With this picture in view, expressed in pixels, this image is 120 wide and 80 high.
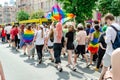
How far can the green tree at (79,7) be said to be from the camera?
65.4 feet

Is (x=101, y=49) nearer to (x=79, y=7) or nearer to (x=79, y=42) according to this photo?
(x=79, y=42)

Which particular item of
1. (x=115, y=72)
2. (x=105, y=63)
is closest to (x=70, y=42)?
(x=105, y=63)

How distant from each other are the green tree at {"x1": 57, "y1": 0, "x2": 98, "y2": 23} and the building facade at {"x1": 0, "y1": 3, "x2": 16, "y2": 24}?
155 metres

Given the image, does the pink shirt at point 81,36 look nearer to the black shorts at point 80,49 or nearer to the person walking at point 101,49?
the black shorts at point 80,49

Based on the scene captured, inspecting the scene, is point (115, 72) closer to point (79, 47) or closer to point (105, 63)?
point (105, 63)

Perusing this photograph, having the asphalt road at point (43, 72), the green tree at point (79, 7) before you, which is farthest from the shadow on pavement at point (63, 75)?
the green tree at point (79, 7)

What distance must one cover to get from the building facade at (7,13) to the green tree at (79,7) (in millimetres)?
155318

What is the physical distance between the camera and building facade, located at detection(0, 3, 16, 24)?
175 meters

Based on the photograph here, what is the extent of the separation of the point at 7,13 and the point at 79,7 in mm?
162536

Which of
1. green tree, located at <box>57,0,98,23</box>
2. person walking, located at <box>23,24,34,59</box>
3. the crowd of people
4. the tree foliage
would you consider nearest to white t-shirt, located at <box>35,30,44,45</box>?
the crowd of people

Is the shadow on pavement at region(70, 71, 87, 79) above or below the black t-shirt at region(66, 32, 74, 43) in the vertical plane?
below

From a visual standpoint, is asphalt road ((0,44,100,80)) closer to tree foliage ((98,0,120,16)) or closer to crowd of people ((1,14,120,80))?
crowd of people ((1,14,120,80))

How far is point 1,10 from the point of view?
595ft

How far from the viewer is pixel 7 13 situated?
17925cm
